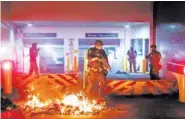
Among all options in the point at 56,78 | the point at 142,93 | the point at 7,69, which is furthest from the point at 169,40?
the point at 7,69

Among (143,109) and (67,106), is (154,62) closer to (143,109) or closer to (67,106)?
(143,109)

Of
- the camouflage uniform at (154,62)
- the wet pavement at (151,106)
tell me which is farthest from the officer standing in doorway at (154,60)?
the wet pavement at (151,106)

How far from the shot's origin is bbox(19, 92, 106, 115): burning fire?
1012 centimetres

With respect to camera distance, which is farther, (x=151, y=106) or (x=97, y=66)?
(x=97, y=66)

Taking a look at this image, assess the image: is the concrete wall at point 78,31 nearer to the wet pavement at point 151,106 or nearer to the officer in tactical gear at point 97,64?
the wet pavement at point 151,106

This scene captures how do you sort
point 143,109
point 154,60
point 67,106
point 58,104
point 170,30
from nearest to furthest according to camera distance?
point 67,106, point 58,104, point 143,109, point 154,60, point 170,30

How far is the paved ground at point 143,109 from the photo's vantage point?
9680 mm

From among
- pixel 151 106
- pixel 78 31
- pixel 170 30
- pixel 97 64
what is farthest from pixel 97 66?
pixel 78 31

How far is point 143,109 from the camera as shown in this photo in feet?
35.7

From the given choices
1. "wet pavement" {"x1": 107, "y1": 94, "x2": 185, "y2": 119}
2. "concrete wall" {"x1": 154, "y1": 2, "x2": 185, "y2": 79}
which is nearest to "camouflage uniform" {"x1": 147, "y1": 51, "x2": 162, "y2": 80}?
"concrete wall" {"x1": 154, "y1": 2, "x2": 185, "y2": 79}

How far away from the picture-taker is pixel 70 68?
26922 mm

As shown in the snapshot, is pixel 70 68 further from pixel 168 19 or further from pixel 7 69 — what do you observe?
pixel 7 69

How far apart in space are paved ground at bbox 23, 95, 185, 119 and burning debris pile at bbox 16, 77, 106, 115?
0.39m

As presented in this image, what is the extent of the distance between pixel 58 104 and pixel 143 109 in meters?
2.48
